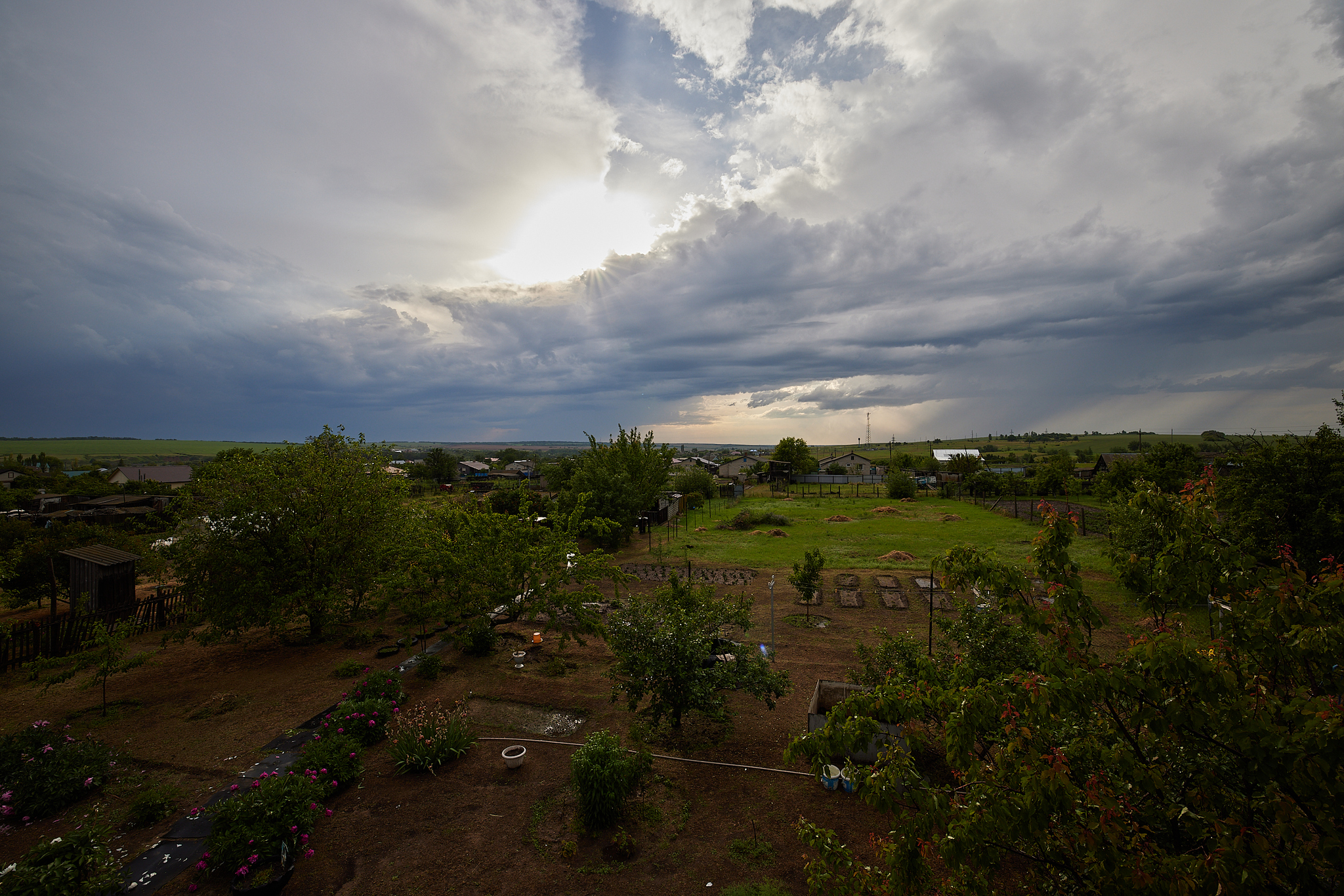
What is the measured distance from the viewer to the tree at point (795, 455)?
79.6 meters

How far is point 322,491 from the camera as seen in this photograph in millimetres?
12852

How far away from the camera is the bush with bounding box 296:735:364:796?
7590 mm

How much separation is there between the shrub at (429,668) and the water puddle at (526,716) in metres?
1.50

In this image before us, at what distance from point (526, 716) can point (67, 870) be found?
597 cm

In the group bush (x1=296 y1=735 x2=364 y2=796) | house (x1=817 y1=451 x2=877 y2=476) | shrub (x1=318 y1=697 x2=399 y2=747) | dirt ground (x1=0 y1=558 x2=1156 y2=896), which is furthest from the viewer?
house (x1=817 y1=451 x2=877 y2=476)

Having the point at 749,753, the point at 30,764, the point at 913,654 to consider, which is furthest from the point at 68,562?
the point at 913,654

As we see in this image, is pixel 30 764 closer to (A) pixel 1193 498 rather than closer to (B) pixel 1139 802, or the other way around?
(B) pixel 1139 802

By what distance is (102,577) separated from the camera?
1461 cm

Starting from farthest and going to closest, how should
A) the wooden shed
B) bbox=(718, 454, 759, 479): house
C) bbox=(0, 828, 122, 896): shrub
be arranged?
1. bbox=(718, 454, 759, 479): house
2. the wooden shed
3. bbox=(0, 828, 122, 896): shrub

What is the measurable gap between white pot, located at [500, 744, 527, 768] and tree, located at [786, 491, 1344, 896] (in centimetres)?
615

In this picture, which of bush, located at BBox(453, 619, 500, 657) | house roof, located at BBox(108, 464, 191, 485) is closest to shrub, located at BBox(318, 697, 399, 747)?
bush, located at BBox(453, 619, 500, 657)

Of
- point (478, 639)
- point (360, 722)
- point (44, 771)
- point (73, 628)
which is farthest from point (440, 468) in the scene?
point (44, 771)

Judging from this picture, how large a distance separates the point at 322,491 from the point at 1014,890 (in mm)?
14840

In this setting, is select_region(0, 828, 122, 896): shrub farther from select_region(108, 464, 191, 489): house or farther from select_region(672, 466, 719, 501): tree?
select_region(108, 464, 191, 489): house
